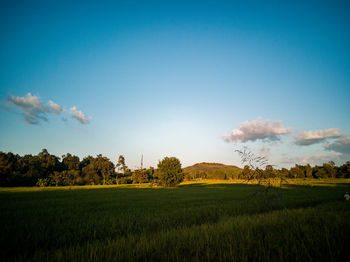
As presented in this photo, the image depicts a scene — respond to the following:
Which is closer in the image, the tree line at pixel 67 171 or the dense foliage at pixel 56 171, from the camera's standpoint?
the tree line at pixel 67 171

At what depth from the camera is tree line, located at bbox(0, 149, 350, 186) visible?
166 ft

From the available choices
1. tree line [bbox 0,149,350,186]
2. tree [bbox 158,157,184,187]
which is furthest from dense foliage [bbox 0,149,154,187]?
tree [bbox 158,157,184,187]

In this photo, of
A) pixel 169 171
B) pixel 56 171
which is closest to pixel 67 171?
pixel 56 171

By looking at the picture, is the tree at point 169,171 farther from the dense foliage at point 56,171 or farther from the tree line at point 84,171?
the dense foliage at point 56,171

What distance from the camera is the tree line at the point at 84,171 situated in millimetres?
50500

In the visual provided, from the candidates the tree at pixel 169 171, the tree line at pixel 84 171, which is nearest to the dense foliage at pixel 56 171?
the tree line at pixel 84 171

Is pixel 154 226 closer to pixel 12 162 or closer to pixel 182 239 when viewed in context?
pixel 182 239

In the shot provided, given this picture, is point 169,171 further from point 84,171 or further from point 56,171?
point 56,171

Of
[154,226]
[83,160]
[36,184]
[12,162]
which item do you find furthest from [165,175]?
[83,160]

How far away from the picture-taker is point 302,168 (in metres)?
89.7

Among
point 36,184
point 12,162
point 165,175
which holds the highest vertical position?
point 12,162

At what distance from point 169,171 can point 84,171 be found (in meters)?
63.5

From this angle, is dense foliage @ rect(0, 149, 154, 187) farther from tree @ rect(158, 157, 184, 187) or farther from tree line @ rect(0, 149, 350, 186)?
tree @ rect(158, 157, 184, 187)

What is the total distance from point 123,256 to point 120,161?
338ft
